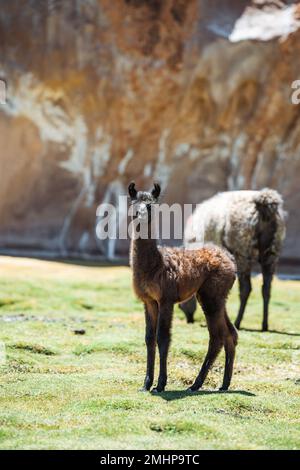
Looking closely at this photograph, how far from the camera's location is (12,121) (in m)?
23.5

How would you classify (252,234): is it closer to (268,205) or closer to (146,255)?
Result: (268,205)

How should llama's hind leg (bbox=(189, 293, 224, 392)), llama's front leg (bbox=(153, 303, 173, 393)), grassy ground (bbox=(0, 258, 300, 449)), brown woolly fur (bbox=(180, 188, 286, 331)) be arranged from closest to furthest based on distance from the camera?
grassy ground (bbox=(0, 258, 300, 449))
llama's front leg (bbox=(153, 303, 173, 393))
llama's hind leg (bbox=(189, 293, 224, 392))
brown woolly fur (bbox=(180, 188, 286, 331))

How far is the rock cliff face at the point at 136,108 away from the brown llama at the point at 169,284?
16.1 m

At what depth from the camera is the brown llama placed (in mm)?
7832

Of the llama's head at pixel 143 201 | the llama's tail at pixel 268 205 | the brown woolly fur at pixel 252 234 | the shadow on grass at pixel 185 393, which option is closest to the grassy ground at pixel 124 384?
the shadow on grass at pixel 185 393

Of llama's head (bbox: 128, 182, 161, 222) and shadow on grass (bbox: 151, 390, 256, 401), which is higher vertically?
llama's head (bbox: 128, 182, 161, 222)

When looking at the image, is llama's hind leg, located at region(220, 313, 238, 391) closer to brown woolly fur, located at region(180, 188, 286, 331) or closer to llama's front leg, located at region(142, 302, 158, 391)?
llama's front leg, located at region(142, 302, 158, 391)

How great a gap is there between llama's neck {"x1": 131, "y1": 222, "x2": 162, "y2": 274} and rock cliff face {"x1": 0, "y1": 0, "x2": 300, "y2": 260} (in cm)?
1624

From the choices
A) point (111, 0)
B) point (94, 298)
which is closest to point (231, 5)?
point (111, 0)

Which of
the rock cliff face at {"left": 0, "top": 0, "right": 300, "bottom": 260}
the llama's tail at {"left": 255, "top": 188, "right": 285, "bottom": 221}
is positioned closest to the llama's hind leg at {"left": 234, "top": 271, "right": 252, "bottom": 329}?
the llama's tail at {"left": 255, "top": 188, "right": 285, "bottom": 221}

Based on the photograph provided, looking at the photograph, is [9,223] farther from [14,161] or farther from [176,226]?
[176,226]

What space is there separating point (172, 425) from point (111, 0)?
19422mm

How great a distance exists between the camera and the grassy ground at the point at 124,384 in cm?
619

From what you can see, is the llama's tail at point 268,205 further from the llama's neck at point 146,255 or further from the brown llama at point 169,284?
the llama's neck at point 146,255
